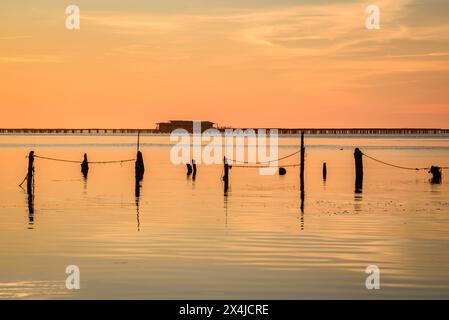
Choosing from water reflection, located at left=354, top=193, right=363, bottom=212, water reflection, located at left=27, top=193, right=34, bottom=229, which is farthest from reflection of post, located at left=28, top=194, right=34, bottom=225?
water reflection, located at left=354, top=193, right=363, bottom=212

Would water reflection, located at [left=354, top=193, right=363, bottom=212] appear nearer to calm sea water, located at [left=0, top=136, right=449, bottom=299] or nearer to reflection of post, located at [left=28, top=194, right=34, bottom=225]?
calm sea water, located at [left=0, top=136, right=449, bottom=299]

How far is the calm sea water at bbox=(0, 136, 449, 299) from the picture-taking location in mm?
16500

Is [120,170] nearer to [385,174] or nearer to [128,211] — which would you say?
[385,174]

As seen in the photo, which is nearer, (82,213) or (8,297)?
(8,297)

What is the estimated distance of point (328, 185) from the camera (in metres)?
48.3

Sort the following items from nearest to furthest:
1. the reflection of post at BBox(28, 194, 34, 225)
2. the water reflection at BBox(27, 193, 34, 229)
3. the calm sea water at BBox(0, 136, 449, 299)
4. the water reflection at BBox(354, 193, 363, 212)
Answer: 1. the calm sea water at BBox(0, 136, 449, 299)
2. the water reflection at BBox(27, 193, 34, 229)
3. the reflection of post at BBox(28, 194, 34, 225)
4. the water reflection at BBox(354, 193, 363, 212)

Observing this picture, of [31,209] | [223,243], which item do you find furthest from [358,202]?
[223,243]

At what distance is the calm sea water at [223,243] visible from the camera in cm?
1650

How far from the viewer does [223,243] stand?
884 inches

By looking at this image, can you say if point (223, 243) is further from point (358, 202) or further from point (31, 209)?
point (358, 202)

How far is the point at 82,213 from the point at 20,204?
5085 mm

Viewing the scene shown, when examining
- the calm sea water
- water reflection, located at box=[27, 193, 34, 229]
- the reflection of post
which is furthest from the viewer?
the reflection of post
